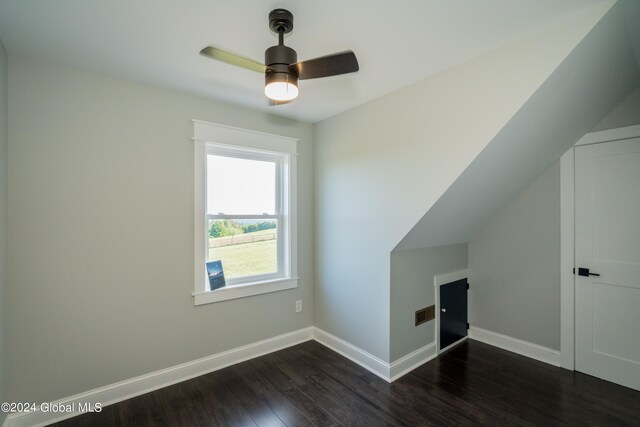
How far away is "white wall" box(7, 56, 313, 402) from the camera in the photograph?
6.44ft

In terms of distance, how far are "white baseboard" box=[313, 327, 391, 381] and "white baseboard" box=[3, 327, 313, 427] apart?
9.0 inches

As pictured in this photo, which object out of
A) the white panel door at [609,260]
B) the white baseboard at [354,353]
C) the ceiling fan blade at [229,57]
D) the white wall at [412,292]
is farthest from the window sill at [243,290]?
the white panel door at [609,260]

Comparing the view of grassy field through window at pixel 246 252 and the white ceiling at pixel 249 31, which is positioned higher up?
the white ceiling at pixel 249 31

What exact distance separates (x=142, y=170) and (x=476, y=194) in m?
2.75

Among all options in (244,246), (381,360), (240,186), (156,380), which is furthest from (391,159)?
(156,380)

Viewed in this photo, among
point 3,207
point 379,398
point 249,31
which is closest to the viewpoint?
point 249,31

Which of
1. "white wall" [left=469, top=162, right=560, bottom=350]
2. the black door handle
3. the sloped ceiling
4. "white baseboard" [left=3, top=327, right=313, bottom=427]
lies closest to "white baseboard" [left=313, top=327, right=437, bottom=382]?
"white baseboard" [left=3, top=327, right=313, bottom=427]

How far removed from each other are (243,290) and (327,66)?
2160 mm

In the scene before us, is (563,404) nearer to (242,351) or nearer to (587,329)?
(587,329)

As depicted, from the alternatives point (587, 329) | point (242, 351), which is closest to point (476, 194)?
point (587, 329)

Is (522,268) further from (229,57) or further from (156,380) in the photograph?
(156,380)

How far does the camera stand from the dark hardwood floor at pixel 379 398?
2055 millimetres

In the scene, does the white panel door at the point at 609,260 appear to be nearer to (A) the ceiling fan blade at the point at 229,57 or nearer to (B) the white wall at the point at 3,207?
(A) the ceiling fan blade at the point at 229,57

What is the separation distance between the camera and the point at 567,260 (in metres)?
2.70
